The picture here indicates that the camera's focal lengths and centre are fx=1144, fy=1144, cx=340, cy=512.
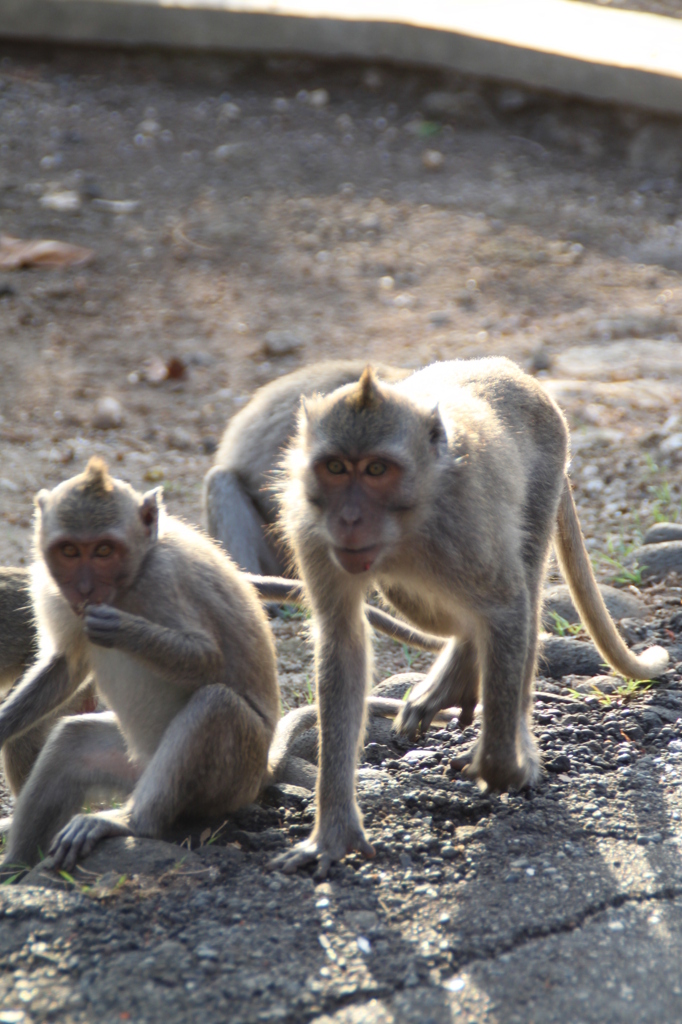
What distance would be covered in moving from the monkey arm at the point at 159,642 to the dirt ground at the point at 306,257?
1.89 metres

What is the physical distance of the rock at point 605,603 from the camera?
5.09m

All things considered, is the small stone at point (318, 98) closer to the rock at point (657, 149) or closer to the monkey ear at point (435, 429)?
the rock at point (657, 149)

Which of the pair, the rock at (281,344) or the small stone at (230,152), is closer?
the rock at (281,344)

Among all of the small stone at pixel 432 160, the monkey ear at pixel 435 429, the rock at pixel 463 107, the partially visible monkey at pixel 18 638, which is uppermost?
the monkey ear at pixel 435 429

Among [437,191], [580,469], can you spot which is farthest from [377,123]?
[580,469]

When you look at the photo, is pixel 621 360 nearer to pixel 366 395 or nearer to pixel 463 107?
pixel 463 107

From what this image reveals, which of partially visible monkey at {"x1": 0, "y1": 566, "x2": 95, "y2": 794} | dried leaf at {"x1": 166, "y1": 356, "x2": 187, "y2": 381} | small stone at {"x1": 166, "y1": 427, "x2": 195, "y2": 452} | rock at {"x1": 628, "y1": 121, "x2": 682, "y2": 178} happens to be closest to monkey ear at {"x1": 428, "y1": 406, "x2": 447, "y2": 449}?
partially visible monkey at {"x1": 0, "y1": 566, "x2": 95, "y2": 794}

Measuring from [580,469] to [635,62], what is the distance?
18.4 feet

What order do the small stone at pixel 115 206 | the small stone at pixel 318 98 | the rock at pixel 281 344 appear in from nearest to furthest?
1. the rock at pixel 281 344
2. the small stone at pixel 115 206
3. the small stone at pixel 318 98

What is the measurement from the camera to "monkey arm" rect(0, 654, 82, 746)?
146 inches

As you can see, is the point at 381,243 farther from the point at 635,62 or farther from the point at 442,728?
the point at 442,728

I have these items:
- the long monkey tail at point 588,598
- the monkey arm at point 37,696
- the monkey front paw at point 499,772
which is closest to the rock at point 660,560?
the long monkey tail at point 588,598

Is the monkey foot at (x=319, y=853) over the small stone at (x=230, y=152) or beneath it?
over

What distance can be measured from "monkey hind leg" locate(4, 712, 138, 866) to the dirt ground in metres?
1.61
